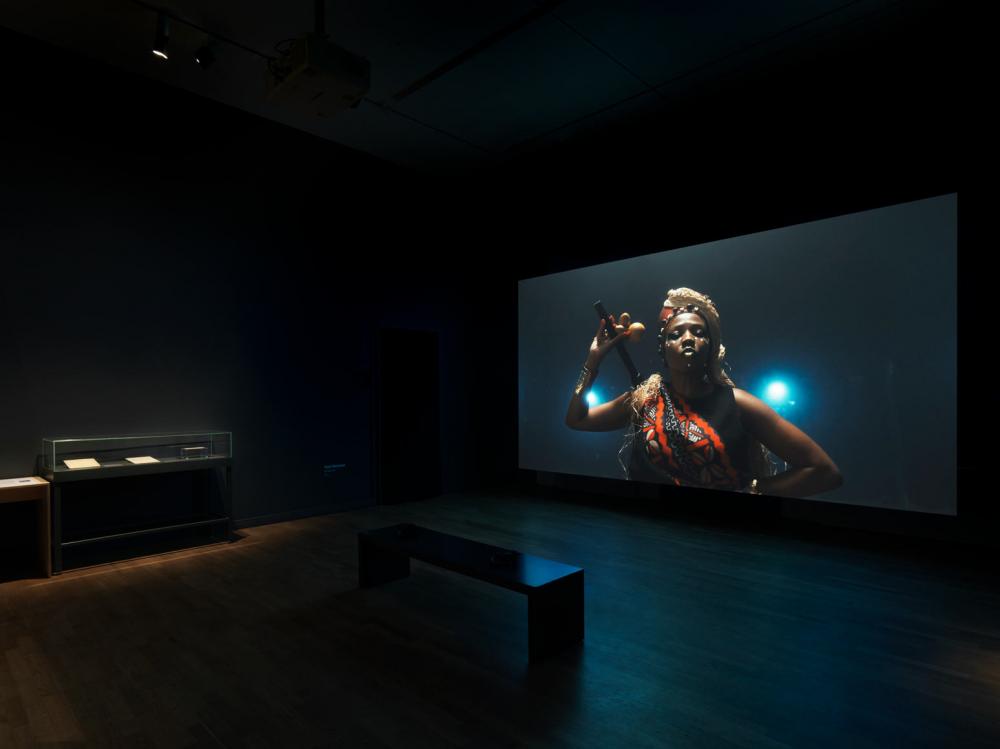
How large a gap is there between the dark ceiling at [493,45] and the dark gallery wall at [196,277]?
410 mm

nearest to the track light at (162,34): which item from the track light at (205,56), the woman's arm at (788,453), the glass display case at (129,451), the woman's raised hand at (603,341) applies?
the track light at (205,56)

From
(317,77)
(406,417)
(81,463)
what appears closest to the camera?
(317,77)

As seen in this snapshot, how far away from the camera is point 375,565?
A: 342cm

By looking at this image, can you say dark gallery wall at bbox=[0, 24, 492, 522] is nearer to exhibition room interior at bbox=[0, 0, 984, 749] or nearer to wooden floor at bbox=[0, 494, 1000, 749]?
exhibition room interior at bbox=[0, 0, 984, 749]

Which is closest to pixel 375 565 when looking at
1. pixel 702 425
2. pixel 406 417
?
pixel 406 417

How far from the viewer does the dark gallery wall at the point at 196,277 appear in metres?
3.96

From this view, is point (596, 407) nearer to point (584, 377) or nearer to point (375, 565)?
point (584, 377)

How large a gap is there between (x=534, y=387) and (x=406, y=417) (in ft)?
4.95

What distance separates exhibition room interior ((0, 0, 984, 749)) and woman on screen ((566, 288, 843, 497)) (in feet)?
0.10

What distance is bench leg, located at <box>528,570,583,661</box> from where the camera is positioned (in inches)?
96.0

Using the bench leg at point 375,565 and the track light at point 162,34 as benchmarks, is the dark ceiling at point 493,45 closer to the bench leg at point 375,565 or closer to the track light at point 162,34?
the track light at point 162,34

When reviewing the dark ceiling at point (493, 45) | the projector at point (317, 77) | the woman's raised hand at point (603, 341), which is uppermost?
the dark ceiling at point (493, 45)

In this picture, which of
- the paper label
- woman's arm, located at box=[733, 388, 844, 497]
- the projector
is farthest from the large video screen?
the paper label

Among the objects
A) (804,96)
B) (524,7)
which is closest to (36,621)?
(524,7)
